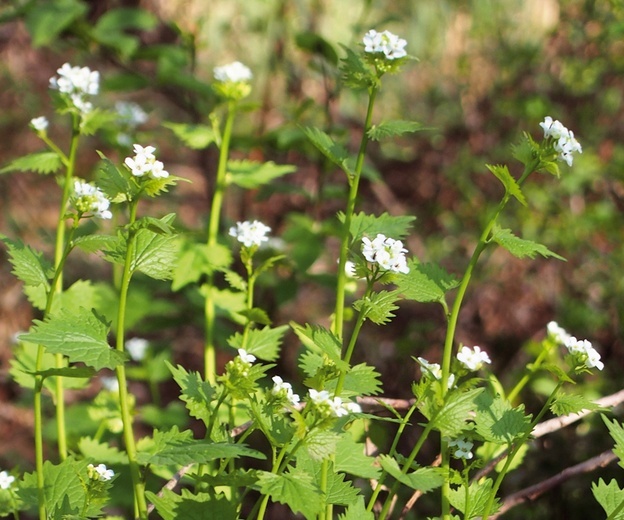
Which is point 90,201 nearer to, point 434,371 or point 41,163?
point 41,163

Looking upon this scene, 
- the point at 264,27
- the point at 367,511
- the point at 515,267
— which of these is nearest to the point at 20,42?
the point at 264,27

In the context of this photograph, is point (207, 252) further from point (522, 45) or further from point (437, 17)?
point (437, 17)

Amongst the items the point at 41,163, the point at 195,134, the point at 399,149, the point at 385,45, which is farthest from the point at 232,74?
the point at 399,149

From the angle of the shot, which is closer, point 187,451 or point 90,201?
point 187,451

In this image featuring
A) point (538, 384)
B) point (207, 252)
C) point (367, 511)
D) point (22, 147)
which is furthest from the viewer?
point (22, 147)

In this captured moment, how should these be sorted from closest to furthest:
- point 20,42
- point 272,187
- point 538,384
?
1. point 538,384
2. point 272,187
3. point 20,42

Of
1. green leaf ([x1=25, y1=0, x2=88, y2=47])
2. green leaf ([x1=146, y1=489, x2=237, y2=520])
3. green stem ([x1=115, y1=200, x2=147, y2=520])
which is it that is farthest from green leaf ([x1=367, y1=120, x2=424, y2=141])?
green leaf ([x1=25, y1=0, x2=88, y2=47])
